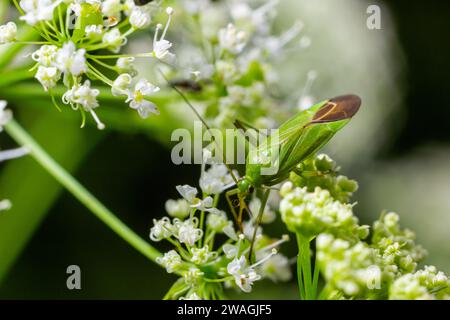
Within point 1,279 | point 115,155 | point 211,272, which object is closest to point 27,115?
point 115,155

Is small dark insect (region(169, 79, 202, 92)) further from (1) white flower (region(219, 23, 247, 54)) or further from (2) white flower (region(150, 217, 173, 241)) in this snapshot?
(2) white flower (region(150, 217, 173, 241))

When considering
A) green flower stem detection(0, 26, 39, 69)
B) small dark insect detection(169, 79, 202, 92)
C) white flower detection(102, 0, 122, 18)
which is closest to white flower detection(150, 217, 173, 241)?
white flower detection(102, 0, 122, 18)

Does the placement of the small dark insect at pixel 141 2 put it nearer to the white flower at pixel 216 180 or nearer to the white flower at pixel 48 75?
the white flower at pixel 48 75

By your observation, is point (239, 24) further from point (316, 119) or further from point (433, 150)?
point (433, 150)

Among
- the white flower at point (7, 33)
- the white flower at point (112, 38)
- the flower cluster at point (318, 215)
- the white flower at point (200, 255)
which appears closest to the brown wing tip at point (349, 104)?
the flower cluster at point (318, 215)

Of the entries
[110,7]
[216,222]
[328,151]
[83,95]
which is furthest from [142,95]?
[328,151]

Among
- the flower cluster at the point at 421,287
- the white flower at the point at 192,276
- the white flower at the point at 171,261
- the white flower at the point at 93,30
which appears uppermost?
the white flower at the point at 93,30
